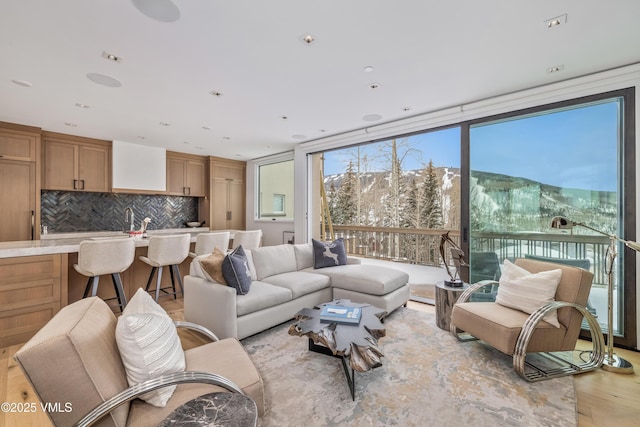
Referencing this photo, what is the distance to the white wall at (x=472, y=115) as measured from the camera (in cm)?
263

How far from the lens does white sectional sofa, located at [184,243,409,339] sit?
8.39ft

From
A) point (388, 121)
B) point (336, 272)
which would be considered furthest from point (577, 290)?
point (388, 121)

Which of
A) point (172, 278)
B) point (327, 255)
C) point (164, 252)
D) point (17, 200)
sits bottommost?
point (172, 278)

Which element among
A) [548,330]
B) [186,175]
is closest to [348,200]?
[186,175]

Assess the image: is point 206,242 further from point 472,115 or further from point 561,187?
point 561,187

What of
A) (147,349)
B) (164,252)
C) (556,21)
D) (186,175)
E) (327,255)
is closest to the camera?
(147,349)

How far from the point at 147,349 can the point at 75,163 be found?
16.9 ft

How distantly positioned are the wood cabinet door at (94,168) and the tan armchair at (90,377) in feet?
15.1

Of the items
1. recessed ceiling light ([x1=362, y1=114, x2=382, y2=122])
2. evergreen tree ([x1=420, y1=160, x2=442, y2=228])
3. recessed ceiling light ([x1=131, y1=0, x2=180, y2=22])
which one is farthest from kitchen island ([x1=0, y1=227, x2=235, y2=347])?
evergreen tree ([x1=420, y1=160, x2=442, y2=228])

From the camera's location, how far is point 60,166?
15.2ft

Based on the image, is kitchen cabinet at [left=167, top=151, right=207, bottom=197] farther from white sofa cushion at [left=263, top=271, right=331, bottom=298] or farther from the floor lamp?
the floor lamp

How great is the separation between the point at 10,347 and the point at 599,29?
5.64 m

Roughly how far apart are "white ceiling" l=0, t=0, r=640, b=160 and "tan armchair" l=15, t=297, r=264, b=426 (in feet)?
6.31

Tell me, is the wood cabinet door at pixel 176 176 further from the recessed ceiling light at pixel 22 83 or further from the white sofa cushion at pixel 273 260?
the white sofa cushion at pixel 273 260
